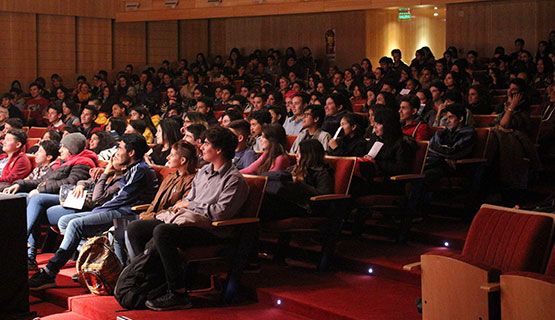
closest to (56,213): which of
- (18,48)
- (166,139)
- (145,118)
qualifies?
(166,139)

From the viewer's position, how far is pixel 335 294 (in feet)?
12.3

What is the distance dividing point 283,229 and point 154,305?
88 centimetres

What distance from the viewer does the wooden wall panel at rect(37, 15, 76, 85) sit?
12.3 meters

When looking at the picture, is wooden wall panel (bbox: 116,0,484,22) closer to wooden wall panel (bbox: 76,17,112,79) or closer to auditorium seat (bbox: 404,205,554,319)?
wooden wall panel (bbox: 76,17,112,79)

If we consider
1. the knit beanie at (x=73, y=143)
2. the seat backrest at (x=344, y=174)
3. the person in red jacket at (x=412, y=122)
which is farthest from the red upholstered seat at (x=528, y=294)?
the knit beanie at (x=73, y=143)

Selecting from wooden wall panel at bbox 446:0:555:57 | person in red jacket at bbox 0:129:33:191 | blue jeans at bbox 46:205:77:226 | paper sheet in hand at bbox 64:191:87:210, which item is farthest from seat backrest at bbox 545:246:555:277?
wooden wall panel at bbox 446:0:555:57

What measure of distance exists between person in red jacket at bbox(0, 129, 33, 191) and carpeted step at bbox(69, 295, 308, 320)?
1.97 meters

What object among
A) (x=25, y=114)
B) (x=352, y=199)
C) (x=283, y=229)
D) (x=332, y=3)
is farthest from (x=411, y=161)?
(x=25, y=114)

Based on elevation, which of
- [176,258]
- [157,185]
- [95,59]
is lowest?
[176,258]

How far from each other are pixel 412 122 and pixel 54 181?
2.70 m

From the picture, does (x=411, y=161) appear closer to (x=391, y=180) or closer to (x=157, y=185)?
(x=391, y=180)

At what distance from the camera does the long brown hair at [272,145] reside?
444cm

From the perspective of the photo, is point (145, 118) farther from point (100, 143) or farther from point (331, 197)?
point (331, 197)

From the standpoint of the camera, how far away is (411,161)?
475 cm
